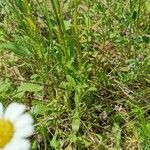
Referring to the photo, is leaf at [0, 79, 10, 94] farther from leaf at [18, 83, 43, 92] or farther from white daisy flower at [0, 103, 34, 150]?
white daisy flower at [0, 103, 34, 150]

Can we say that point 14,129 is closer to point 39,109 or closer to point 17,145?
point 17,145

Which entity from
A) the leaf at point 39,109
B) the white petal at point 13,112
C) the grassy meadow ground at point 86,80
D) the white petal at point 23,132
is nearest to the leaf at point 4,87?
the grassy meadow ground at point 86,80

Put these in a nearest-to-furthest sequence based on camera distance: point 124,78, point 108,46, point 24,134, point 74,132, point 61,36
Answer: point 24,134 → point 61,36 → point 74,132 → point 124,78 → point 108,46

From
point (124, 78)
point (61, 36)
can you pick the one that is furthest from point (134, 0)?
point (61, 36)

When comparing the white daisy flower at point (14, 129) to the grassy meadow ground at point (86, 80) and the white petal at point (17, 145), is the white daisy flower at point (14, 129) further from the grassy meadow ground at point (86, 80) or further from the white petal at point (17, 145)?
the grassy meadow ground at point (86, 80)

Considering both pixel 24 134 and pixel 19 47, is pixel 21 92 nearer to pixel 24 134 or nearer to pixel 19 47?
pixel 19 47

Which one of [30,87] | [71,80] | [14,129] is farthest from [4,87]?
[14,129]
